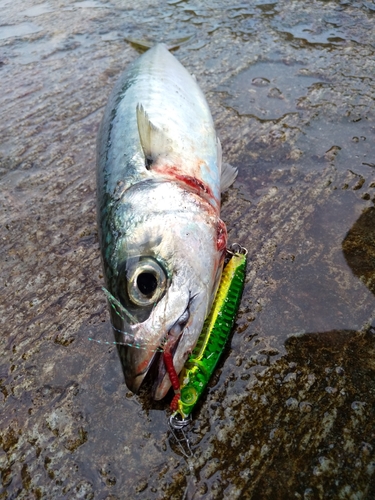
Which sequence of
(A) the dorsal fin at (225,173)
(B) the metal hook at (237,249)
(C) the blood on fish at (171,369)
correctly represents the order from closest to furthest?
(C) the blood on fish at (171,369), (B) the metal hook at (237,249), (A) the dorsal fin at (225,173)

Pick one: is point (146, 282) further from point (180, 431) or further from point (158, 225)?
point (180, 431)

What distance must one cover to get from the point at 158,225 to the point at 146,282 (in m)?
0.32

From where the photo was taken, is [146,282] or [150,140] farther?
[150,140]

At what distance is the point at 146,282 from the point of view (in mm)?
1781

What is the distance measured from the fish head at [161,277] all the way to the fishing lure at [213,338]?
7 cm

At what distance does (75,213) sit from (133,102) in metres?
0.91

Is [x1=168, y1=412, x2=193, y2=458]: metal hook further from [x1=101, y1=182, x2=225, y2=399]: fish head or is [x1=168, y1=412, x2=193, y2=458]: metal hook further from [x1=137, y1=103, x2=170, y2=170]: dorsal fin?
[x1=137, y1=103, x2=170, y2=170]: dorsal fin

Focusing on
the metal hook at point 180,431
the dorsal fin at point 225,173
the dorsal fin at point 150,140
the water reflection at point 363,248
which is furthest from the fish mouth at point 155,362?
the dorsal fin at point 225,173

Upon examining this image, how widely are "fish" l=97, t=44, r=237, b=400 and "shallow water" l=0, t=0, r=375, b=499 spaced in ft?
0.98

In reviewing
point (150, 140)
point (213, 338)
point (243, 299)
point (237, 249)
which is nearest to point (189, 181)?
point (150, 140)

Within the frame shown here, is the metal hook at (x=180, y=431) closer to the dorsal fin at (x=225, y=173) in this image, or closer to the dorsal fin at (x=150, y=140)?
the dorsal fin at (x=150, y=140)

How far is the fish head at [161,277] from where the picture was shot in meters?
1.69

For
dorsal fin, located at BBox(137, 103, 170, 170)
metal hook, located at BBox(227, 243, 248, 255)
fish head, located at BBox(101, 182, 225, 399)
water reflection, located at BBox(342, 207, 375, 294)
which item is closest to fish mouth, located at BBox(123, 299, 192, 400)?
fish head, located at BBox(101, 182, 225, 399)

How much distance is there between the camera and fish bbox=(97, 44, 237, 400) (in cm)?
172
